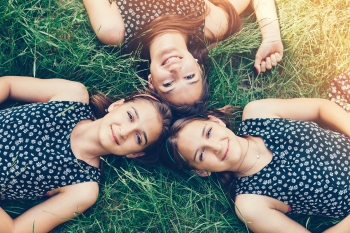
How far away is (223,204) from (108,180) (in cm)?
91

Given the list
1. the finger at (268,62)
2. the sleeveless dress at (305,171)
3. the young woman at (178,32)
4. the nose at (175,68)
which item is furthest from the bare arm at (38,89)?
the finger at (268,62)

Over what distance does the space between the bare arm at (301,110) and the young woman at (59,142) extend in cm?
69

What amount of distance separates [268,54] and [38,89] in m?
1.88

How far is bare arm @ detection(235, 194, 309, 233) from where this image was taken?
2.62m

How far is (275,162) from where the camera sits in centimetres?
270

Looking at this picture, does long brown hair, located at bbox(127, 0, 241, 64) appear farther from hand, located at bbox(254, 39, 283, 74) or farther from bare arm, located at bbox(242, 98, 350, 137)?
bare arm, located at bbox(242, 98, 350, 137)

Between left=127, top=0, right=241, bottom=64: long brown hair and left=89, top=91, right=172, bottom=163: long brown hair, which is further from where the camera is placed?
left=127, top=0, right=241, bottom=64: long brown hair

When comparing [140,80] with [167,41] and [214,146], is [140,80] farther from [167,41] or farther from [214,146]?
[214,146]

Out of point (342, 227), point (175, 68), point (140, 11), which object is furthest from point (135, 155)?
point (342, 227)

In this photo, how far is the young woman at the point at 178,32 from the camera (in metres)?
2.69

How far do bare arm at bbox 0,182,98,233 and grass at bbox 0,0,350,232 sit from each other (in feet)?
0.45

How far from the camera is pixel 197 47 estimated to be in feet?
10.2

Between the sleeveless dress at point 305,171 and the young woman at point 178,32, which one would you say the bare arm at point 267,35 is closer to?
the young woman at point 178,32

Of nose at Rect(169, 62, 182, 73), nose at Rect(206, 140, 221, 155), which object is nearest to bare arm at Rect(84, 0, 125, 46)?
nose at Rect(169, 62, 182, 73)
